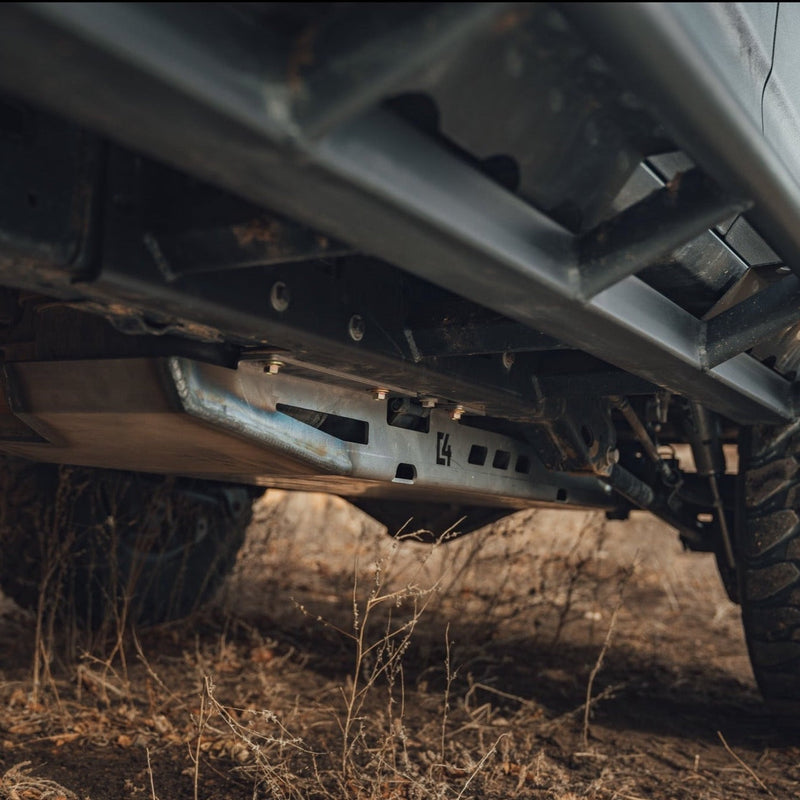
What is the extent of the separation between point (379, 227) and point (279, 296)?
0.52m

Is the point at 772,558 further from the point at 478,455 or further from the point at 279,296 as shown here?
the point at 279,296

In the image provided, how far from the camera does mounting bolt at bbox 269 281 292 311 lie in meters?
1.70

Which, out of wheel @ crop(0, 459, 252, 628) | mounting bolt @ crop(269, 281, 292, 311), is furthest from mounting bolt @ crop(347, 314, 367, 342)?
wheel @ crop(0, 459, 252, 628)

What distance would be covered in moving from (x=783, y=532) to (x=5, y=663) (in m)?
2.91

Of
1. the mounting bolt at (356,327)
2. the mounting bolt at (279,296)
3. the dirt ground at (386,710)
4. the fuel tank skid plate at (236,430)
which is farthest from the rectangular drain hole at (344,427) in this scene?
the mounting bolt at (279,296)

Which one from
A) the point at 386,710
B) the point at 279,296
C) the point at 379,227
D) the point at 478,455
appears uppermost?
the point at 478,455

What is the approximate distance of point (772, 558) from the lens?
301 centimetres

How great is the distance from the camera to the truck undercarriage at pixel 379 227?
101 cm

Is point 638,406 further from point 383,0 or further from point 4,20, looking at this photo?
point 4,20

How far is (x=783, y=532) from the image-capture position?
9.78 ft

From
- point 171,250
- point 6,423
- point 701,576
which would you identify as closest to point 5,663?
point 6,423

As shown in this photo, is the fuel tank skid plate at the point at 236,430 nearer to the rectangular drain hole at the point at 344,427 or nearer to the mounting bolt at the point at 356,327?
the rectangular drain hole at the point at 344,427

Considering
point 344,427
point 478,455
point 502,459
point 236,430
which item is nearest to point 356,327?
point 236,430

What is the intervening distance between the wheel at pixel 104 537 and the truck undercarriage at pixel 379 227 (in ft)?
3.39
